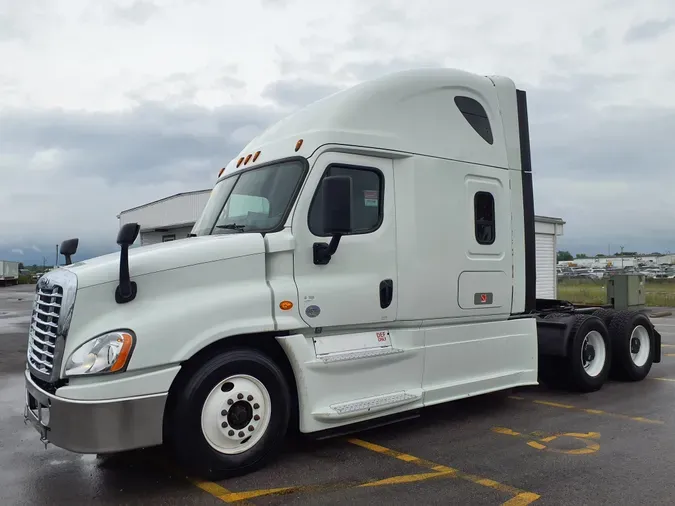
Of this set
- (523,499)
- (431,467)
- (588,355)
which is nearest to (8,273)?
(588,355)

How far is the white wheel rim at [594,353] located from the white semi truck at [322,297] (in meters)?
0.39

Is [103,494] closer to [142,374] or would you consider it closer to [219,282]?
[142,374]

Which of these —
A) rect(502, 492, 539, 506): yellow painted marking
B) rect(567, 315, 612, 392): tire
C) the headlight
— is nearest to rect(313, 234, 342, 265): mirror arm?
the headlight

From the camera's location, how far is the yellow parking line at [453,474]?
4379 mm

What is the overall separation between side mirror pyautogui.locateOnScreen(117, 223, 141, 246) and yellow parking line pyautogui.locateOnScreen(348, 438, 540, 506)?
291 cm

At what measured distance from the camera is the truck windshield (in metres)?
5.42

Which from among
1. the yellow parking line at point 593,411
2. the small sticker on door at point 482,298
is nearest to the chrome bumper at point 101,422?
the small sticker on door at point 482,298

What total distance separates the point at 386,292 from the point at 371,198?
A: 922 millimetres

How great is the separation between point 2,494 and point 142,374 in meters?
1.47

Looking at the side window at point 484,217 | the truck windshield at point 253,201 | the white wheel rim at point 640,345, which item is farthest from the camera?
the white wheel rim at point 640,345

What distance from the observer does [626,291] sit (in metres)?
9.86

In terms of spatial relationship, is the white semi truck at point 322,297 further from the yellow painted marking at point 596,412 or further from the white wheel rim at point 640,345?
the white wheel rim at point 640,345

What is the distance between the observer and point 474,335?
6.55 m

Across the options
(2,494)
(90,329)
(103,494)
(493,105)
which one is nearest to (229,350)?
(90,329)
